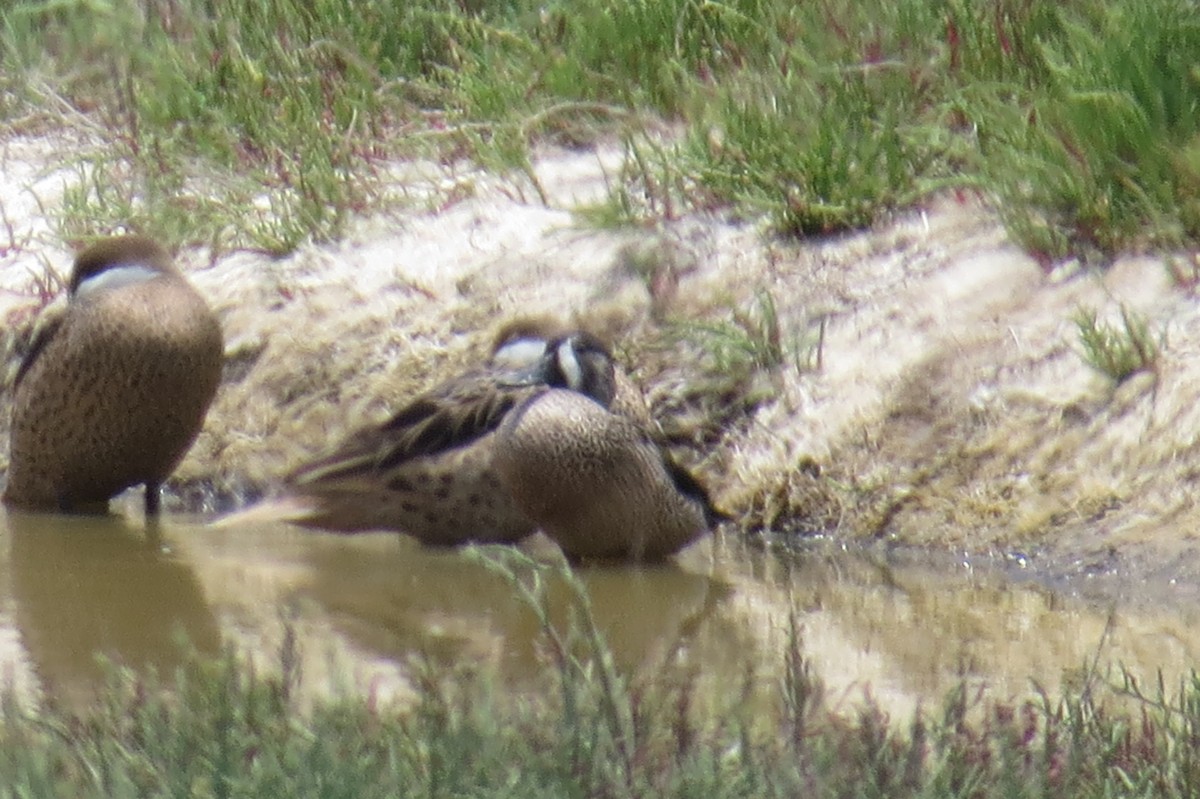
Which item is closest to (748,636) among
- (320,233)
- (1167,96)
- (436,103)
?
(1167,96)

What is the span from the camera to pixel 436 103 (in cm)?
905

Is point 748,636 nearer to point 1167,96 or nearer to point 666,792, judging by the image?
point 666,792

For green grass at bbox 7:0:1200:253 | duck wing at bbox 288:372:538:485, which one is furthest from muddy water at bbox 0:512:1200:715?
green grass at bbox 7:0:1200:253

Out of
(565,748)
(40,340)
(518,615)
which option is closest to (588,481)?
(518,615)

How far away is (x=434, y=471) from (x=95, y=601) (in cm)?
133

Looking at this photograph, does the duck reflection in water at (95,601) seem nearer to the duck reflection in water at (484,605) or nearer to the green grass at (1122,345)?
the duck reflection in water at (484,605)

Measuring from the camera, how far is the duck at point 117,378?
281 inches

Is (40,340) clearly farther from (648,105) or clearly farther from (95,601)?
(648,105)

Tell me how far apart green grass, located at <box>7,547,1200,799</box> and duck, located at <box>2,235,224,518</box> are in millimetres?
3290

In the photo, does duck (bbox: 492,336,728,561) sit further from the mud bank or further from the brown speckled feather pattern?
the mud bank

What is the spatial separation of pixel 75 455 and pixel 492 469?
157 cm

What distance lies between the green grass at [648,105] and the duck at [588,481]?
4.56 feet

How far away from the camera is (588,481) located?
649 cm

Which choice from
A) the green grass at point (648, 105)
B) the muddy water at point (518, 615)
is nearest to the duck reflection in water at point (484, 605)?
the muddy water at point (518, 615)
